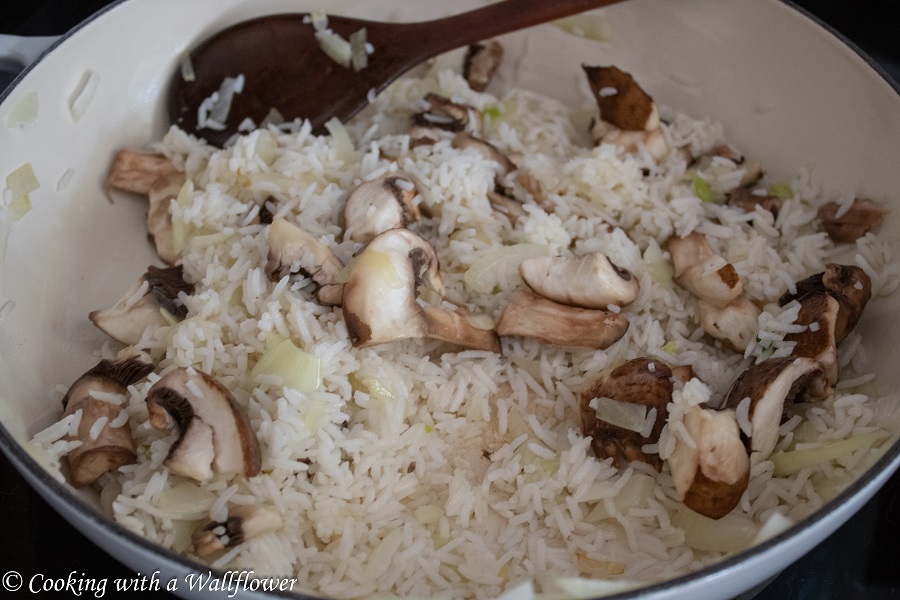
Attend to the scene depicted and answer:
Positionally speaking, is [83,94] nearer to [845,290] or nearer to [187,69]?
[187,69]

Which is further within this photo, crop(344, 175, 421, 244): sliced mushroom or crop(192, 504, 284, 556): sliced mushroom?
crop(344, 175, 421, 244): sliced mushroom

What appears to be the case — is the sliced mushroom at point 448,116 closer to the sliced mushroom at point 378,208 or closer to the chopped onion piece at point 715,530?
the sliced mushroom at point 378,208

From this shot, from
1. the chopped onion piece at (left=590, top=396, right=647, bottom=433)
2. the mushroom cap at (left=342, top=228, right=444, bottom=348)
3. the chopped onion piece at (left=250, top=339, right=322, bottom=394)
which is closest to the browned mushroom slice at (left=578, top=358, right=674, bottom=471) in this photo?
the chopped onion piece at (left=590, top=396, right=647, bottom=433)

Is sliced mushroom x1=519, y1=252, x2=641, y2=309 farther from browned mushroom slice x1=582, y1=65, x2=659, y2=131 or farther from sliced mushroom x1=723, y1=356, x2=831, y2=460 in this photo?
browned mushroom slice x1=582, y1=65, x2=659, y2=131

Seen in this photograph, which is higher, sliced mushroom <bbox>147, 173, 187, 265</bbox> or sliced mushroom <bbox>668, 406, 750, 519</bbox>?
sliced mushroom <bbox>668, 406, 750, 519</bbox>

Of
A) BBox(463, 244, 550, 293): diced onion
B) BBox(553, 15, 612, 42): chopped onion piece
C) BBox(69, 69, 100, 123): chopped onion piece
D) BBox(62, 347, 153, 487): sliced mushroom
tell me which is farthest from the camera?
BBox(553, 15, 612, 42): chopped onion piece

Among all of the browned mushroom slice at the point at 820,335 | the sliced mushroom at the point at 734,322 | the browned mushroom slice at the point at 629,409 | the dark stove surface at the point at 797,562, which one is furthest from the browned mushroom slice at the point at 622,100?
the dark stove surface at the point at 797,562

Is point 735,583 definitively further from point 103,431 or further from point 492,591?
point 103,431
